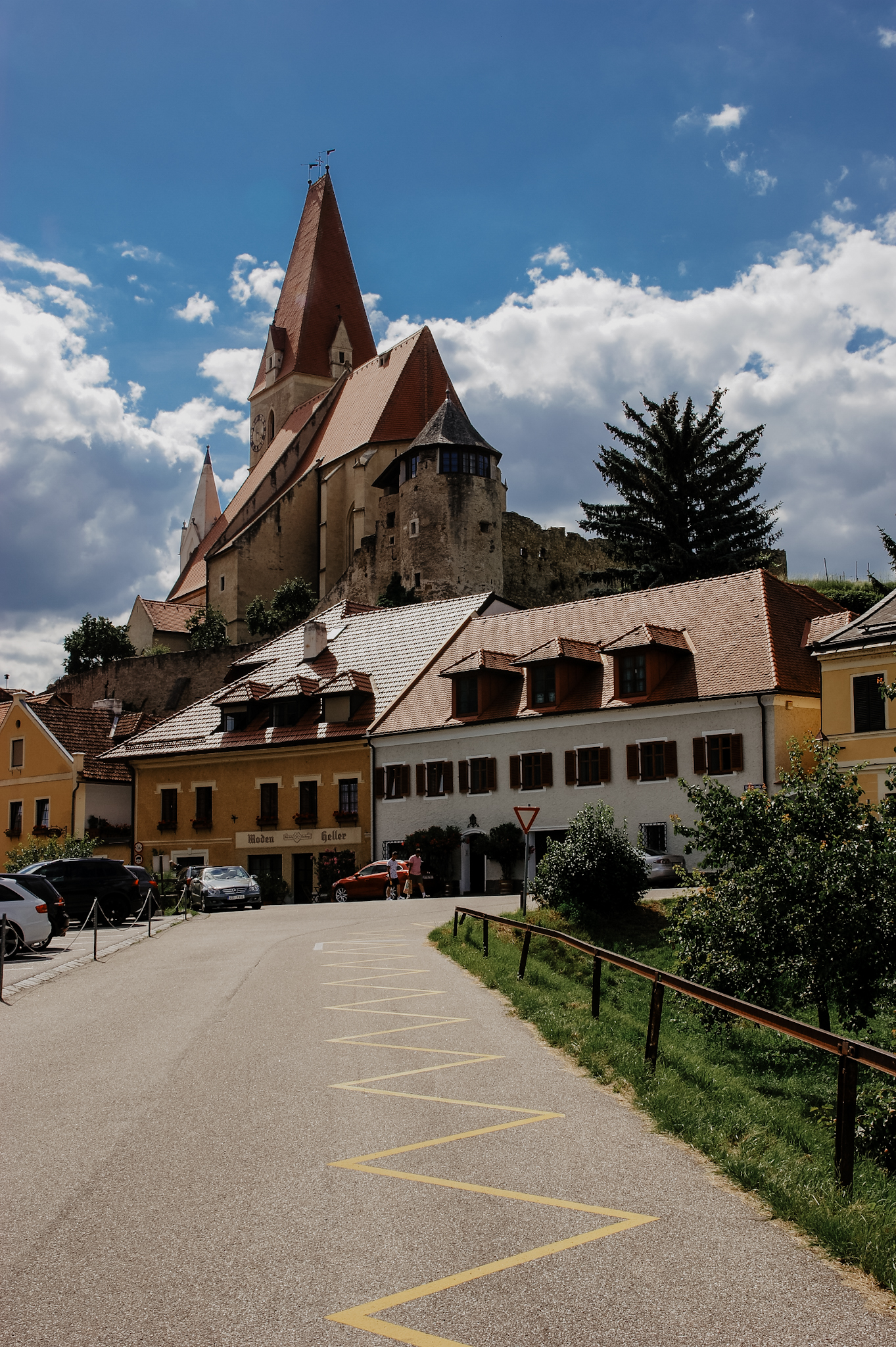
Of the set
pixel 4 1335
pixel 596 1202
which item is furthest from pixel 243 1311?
pixel 596 1202

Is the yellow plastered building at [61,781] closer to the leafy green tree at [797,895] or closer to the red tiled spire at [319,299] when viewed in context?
the leafy green tree at [797,895]

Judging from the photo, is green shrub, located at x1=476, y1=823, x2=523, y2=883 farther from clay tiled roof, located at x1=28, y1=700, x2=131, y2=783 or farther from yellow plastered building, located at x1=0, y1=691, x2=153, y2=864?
clay tiled roof, located at x1=28, y1=700, x2=131, y2=783

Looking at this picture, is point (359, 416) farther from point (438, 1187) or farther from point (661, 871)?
point (438, 1187)

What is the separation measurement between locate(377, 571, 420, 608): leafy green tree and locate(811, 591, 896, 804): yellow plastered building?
38.8 meters

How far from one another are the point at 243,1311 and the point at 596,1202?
214 cm

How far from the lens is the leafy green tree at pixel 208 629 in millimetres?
78750

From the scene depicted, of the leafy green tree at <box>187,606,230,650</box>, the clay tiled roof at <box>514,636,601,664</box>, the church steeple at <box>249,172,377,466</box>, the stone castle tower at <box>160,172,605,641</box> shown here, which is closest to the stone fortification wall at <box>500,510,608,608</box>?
the stone castle tower at <box>160,172,605,641</box>

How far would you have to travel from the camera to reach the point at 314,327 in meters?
101

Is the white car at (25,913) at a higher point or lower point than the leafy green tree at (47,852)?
lower

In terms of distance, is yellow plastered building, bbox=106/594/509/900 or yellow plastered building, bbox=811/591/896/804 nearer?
yellow plastered building, bbox=811/591/896/804

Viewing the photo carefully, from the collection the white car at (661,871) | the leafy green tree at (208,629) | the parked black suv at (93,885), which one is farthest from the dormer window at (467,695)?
the leafy green tree at (208,629)

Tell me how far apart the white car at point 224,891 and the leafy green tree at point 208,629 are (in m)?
38.9

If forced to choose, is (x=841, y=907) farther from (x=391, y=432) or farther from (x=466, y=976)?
(x=391, y=432)

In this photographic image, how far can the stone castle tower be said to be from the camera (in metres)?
71.1
